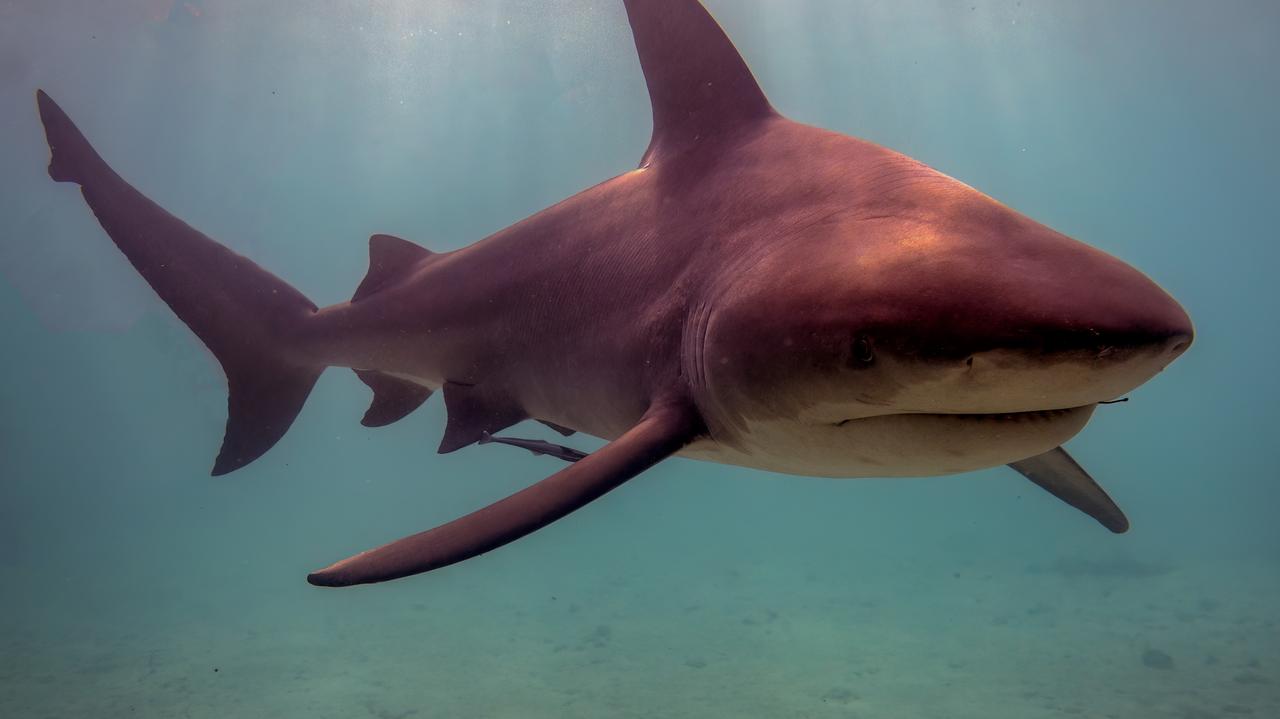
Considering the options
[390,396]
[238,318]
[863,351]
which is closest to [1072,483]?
[863,351]

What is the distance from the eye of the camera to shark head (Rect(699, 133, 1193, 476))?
159cm

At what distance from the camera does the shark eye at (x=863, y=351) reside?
73.4 inches

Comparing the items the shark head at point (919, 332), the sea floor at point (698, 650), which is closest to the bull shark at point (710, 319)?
the shark head at point (919, 332)

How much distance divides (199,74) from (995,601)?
168ft

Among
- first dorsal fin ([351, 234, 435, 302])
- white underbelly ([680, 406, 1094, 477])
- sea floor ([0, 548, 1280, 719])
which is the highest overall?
first dorsal fin ([351, 234, 435, 302])

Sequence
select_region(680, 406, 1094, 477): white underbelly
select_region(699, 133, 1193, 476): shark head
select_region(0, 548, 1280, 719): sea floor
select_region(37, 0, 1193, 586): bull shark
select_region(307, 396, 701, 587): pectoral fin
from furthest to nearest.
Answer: select_region(0, 548, 1280, 719): sea floor → select_region(307, 396, 701, 587): pectoral fin → select_region(680, 406, 1094, 477): white underbelly → select_region(37, 0, 1193, 586): bull shark → select_region(699, 133, 1193, 476): shark head

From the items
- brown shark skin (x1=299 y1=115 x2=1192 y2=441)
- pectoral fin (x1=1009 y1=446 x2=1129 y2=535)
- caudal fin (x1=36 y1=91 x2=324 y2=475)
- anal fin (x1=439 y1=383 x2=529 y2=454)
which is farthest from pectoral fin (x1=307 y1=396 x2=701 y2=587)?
caudal fin (x1=36 y1=91 x2=324 y2=475)

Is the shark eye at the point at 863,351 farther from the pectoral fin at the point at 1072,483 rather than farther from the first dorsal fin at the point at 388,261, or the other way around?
the first dorsal fin at the point at 388,261

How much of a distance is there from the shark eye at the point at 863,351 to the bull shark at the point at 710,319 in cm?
1

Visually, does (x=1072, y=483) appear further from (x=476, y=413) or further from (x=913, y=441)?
(x=476, y=413)

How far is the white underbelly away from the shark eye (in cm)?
23

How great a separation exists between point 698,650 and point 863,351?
549 inches

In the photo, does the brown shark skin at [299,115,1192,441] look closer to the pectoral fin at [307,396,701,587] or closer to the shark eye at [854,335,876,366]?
the shark eye at [854,335,876,366]

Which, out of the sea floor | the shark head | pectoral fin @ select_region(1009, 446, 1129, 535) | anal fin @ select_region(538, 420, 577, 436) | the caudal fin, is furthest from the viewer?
the sea floor
